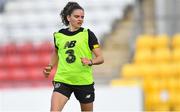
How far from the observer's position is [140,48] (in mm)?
13906

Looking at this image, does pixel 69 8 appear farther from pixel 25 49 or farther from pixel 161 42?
pixel 25 49

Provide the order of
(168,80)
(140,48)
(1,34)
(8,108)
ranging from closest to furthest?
(8,108), (168,80), (140,48), (1,34)

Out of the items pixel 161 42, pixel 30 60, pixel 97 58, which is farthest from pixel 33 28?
pixel 97 58

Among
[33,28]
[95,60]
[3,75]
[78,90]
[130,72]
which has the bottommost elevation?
[3,75]

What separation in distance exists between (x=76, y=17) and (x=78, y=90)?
2.05 feet

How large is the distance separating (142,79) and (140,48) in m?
1.31

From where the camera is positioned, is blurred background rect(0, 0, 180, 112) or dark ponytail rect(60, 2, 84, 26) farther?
blurred background rect(0, 0, 180, 112)

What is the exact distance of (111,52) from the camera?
14.9 m

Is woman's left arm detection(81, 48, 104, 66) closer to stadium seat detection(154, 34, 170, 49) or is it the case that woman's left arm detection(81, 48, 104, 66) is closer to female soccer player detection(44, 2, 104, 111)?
female soccer player detection(44, 2, 104, 111)

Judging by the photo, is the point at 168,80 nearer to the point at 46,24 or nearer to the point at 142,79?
the point at 142,79

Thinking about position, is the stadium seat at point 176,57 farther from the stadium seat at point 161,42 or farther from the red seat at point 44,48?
the red seat at point 44,48

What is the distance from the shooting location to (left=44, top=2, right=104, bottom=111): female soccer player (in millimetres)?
5957

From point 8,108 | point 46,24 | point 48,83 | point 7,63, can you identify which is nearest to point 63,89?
point 8,108

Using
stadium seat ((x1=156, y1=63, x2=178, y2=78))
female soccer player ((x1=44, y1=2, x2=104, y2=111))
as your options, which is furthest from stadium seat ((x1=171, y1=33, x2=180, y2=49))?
female soccer player ((x1=44, y1=2, x2=104, y2=111))
